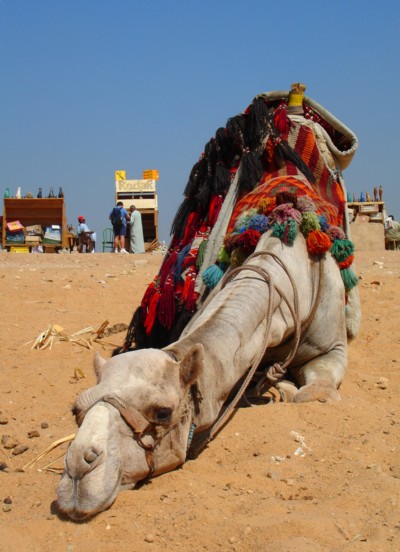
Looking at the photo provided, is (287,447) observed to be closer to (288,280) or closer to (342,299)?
(288,280)

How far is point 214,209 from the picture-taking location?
6105mm

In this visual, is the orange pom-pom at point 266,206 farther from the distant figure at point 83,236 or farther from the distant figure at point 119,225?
the distant figure at point 83,236

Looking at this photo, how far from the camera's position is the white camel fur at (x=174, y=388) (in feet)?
9.04

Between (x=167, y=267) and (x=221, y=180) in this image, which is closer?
(x=167, y=267)

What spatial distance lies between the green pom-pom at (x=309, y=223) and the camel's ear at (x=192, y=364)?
6.80 feet

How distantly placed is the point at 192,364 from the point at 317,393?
5.02 feet

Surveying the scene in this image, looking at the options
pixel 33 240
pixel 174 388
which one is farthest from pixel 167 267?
→ pixel 33 240

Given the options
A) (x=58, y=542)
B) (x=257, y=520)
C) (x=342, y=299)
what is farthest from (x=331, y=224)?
(x=58, y=542)

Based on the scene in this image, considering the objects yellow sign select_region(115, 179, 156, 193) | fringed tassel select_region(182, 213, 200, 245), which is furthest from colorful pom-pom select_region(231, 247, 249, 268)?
yellow sign select_region(115, 179, 156, 193)

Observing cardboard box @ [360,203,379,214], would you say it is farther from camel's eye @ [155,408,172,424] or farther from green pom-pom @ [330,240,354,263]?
camel's eye @ [155,408,172,424]

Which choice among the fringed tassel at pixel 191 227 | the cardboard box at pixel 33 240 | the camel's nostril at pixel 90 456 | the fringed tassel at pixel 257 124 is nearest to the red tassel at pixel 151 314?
the fringed tassel at pixel 191 227

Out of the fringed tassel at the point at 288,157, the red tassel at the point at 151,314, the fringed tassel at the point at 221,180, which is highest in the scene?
the fringed tassel at the point at 288,157

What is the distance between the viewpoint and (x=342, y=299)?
16.9ft

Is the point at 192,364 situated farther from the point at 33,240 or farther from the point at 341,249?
the point at 33,240
